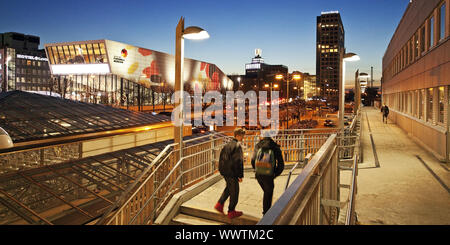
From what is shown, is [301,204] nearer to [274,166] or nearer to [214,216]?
[274,166]

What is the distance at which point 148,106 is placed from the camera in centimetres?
6462

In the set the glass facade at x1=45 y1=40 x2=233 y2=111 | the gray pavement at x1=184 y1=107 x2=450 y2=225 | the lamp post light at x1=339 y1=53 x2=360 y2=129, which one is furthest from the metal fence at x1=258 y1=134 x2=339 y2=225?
the glass facade at x1=45 y1=40 x2=233 y2=111

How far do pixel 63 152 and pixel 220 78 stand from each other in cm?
8746

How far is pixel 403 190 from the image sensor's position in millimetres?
7824

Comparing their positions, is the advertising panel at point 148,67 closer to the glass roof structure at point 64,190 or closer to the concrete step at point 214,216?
the glass roof structure at point 64,190

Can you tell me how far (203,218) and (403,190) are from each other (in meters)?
5.03

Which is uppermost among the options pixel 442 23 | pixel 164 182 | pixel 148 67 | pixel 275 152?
pixel 148 67

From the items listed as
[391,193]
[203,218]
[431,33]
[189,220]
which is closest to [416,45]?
[431,33]

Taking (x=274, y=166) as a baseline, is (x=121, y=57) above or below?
above

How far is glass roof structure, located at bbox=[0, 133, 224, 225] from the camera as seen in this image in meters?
8.80

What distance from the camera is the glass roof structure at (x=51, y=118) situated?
1373cm

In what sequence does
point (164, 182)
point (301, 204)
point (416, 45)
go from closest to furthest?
1. point (301, 204)
2. point (164, 182)
3. point (416, 45)
